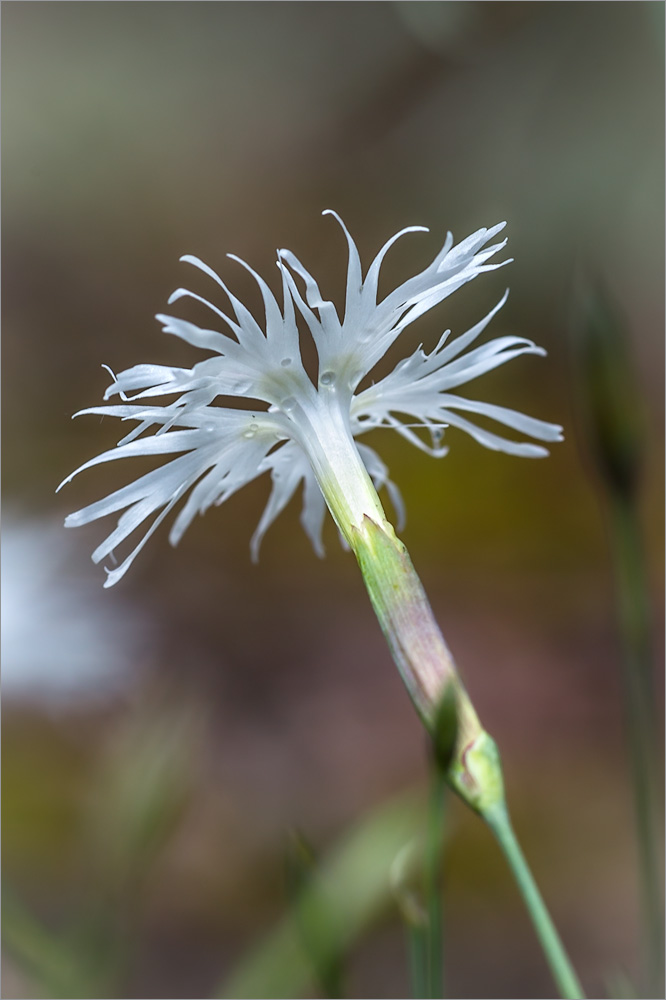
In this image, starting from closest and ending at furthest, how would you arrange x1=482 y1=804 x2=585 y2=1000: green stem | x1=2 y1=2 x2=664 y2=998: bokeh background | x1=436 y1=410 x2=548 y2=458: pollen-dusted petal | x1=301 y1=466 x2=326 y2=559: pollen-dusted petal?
x1=482 y1=804 x2=585 y2=1000: green stem → x1=436 y1=410 x2=548 y2=458: pollen-dusted petal → x1=301 y1=466 x2=326 y2=559: pollen-dusted petal → x1=2 y1=2 x2=664 y2=998: bokeh background

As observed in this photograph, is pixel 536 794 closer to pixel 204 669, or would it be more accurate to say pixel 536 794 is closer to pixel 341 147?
pixel 204 669

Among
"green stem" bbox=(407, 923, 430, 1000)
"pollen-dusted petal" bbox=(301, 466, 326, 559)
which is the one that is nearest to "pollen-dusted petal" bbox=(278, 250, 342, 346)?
"pollen-dusted petal" bbox=(301, 466, 326, 559)

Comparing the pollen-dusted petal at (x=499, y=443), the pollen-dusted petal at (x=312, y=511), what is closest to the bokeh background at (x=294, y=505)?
the pollen-dusted petal at (x=312, y=511)

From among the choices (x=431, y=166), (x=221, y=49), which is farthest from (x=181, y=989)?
(x=221, y=49)

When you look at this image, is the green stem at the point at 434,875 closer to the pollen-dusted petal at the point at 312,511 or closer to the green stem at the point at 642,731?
the green stem at the point at 642,731

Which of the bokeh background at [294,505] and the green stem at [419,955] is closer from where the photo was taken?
the green stem at [419,955]

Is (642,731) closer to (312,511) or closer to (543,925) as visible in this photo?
(543,925)

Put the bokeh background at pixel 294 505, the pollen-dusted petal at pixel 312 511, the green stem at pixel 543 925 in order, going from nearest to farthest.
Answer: the green stem at pixel 543 925
the pollen-dusted petal at pixel 312 511
the bokeh background at pixel 294 505

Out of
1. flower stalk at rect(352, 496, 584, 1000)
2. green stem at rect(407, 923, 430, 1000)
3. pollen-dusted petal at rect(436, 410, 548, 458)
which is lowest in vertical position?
green stem at rect(407, 923, 430, 1000)

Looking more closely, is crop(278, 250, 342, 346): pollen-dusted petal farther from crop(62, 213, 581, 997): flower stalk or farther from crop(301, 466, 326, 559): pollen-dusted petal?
crop(301, 466, 326, 559): pollen-dusted petal

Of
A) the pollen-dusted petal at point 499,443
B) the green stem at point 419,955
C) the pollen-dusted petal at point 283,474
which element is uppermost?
the pollen-dusted petal at point 283,474

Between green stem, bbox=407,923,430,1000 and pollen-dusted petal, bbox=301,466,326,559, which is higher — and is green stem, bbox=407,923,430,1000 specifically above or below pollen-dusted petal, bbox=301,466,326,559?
below
